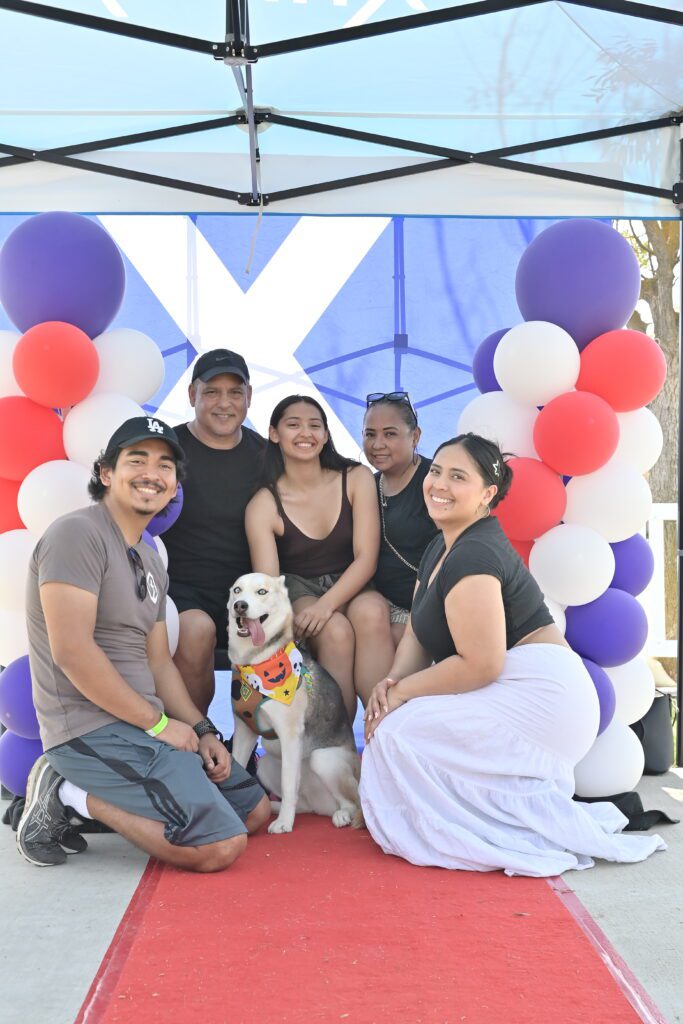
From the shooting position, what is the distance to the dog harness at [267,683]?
3734 millimetres

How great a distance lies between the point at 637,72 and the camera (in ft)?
13.6

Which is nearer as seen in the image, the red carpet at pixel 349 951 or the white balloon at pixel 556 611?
the red carpet at pixel 349 951

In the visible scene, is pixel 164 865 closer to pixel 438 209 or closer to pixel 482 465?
A: pixel 482 465

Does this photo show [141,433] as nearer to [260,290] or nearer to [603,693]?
[260,290]

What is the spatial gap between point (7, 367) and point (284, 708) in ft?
5.35

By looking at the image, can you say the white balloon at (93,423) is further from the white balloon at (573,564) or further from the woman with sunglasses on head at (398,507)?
the white balloon at (573,564)

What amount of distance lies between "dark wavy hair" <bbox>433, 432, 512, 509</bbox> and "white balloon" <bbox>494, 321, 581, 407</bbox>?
1.71ft

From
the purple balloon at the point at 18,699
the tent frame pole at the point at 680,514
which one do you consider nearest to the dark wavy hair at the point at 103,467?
the purple balloon at the point at 18,699

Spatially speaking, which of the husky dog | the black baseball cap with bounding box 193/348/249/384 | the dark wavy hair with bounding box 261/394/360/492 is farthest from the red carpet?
the black baseball cap with bounding box 193/348/249/384

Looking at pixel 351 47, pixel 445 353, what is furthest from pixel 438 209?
pixel 351 47

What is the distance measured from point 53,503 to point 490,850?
75.5 inches

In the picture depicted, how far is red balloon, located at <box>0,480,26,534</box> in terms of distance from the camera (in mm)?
3836

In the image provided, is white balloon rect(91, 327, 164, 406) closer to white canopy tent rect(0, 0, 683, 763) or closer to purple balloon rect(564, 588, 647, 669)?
white canopy tent rect(0, 0, 683, 763)

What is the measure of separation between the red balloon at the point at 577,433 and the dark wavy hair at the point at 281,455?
896 millimetres
